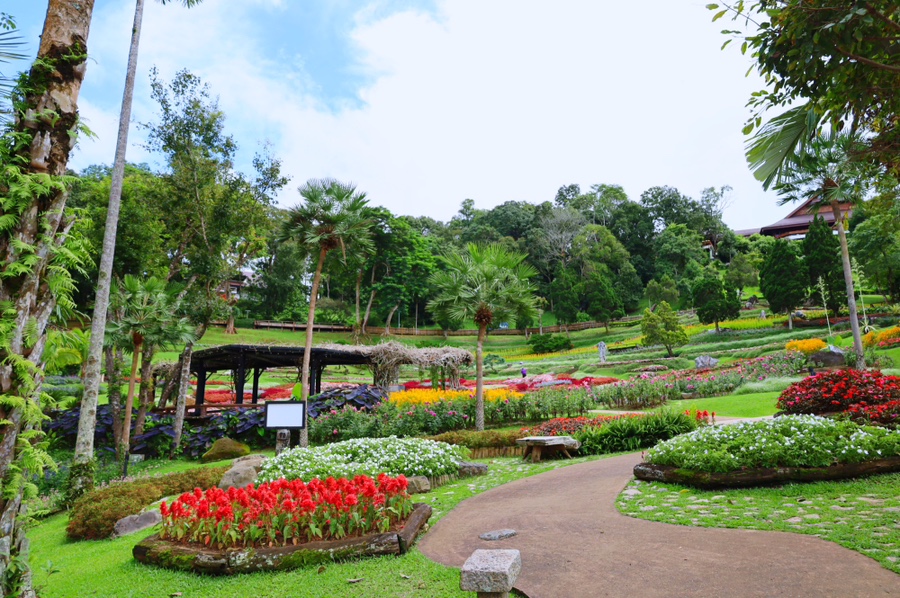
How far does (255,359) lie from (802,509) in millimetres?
19163

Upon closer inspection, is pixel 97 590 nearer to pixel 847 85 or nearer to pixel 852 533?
pixel 852 533

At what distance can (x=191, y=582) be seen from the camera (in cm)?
512

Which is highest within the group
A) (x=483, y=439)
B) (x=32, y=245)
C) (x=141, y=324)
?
(x=141, y=324)

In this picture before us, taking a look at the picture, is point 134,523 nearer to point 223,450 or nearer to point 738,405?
point 223,450

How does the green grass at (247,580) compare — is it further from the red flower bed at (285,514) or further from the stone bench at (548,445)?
the stone bench at (548,445)

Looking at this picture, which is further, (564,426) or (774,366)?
(774,366)

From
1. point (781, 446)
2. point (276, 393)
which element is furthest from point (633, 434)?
point (276, 393)

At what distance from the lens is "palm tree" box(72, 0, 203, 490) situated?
10.6 metres

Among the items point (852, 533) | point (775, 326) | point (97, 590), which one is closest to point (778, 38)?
point (852, 533)

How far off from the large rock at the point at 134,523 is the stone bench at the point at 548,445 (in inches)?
283

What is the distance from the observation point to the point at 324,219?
1625 centimetres

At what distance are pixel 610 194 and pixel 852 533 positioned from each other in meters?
76.5

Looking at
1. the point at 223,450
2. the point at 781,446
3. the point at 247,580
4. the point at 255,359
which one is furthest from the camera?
the point at 255,359

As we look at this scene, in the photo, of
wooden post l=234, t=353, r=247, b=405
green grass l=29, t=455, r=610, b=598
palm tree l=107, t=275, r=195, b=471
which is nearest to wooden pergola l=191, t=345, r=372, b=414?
wooden post l=234, t=353, r=247, b=405
